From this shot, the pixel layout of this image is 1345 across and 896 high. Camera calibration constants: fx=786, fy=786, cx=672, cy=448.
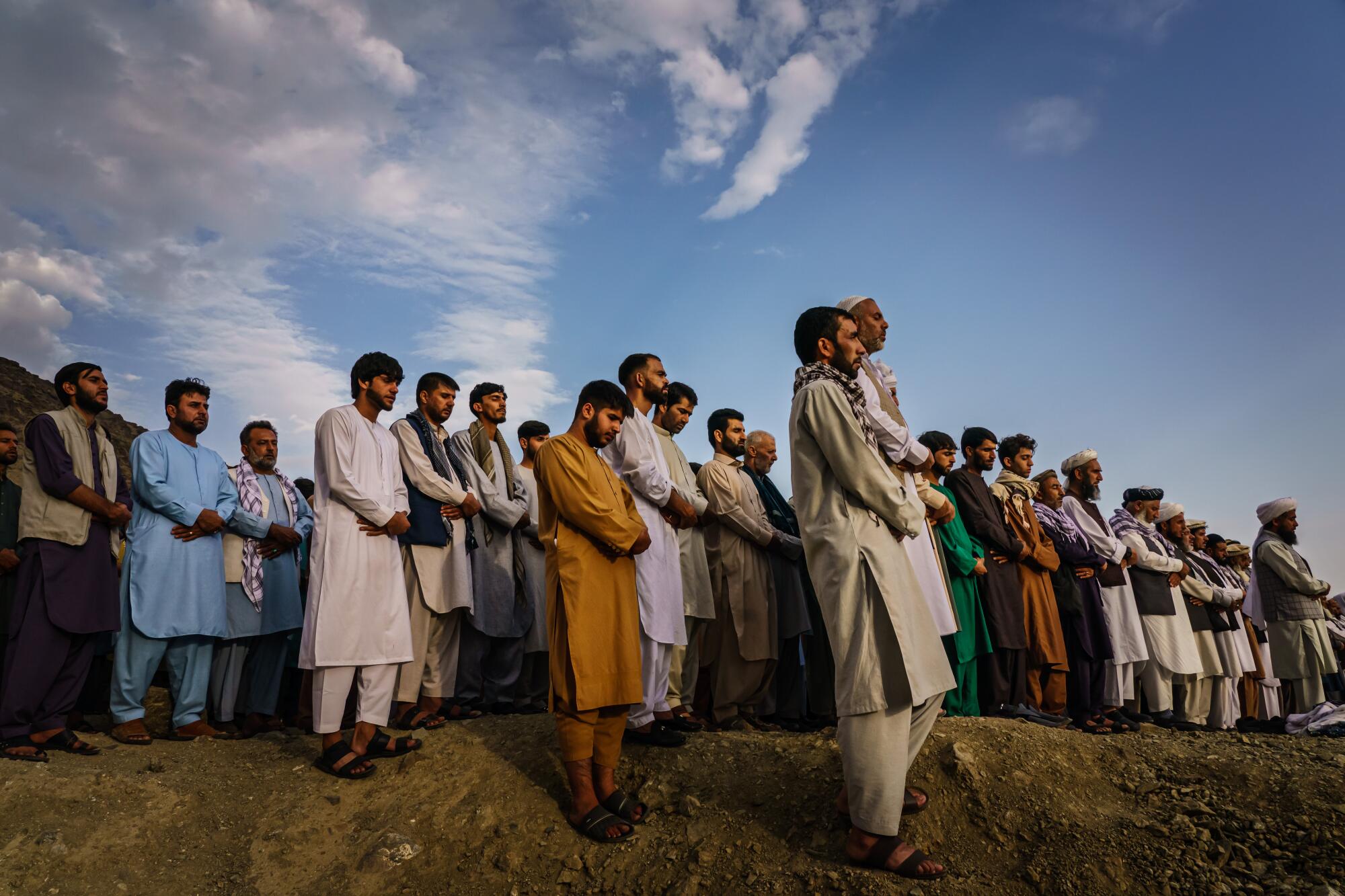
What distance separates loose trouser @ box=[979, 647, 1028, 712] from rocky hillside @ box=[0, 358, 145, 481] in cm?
1451

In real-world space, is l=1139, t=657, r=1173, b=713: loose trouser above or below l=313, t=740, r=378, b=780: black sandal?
above

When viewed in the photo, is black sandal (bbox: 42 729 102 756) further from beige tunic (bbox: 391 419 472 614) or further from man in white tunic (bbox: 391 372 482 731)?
beige tunic (bbox: 391 419 472 614)

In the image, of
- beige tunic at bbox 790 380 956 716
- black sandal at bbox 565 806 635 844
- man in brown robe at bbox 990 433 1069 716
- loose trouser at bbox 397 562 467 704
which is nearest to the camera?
beige tunic at bbox 790 380 956 716

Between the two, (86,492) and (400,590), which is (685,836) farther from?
(86,492)

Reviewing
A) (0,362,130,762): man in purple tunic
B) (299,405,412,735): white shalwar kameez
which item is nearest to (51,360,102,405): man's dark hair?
(0,362,130,762): man in purple tunic

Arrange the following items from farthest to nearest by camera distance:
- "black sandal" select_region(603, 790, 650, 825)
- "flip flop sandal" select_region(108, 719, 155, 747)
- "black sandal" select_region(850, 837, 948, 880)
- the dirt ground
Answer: "flip flop sandal" select_region(108, 719, 155, 747), "black sandal" select_region(603, 790, 650, 825), the dirt ground, "black sandal" select_region(850, 837, 948, 880)

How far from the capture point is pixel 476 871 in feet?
11.7

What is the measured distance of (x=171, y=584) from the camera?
4.82 metres

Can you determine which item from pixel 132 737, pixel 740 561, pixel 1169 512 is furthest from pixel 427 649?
pixel 1169 512

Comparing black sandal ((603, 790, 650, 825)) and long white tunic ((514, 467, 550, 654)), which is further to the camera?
long white tunic ((514, 467, 550, 654))

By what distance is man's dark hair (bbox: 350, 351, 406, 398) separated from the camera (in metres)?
4.81

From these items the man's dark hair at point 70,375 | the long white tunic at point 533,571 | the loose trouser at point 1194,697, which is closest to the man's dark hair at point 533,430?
the long white tunic at point 533,571

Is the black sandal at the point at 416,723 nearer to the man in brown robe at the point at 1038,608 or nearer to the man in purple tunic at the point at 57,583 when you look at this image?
the man in purple tunic at the point at 57,583

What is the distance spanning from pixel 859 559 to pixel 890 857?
1.12 m
